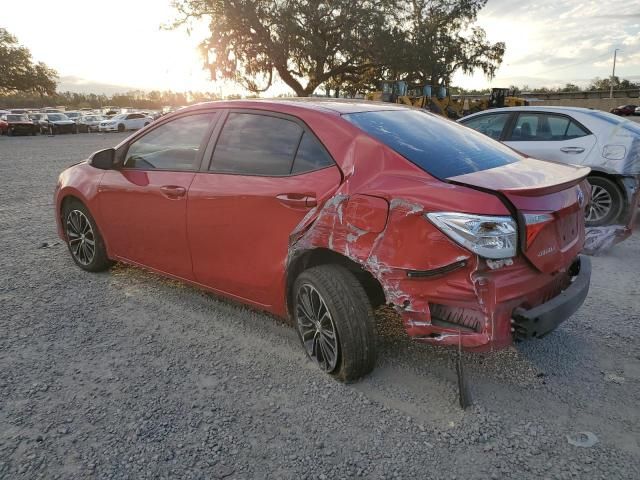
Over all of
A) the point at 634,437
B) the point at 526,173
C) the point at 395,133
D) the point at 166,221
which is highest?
the point at 395,133

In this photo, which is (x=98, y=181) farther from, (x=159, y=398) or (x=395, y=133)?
(x=395, y=133)

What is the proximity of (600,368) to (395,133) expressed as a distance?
1.90 meters

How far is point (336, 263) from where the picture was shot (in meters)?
2.99

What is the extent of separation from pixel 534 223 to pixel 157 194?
8.55ft

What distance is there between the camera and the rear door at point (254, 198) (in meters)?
3.00

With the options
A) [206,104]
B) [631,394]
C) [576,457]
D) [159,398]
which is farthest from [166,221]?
[631,394]

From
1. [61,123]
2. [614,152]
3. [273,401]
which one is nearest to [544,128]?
[614,152]

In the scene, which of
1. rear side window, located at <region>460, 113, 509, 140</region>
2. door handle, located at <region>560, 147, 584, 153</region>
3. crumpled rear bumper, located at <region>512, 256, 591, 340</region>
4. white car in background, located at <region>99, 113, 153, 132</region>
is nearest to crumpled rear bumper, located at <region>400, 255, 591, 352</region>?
crumpled rear bumper, located at <region>512, 256, 591, 340</region>

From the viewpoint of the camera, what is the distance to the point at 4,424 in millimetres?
2637

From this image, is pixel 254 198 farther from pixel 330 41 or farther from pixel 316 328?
pixel 330 41

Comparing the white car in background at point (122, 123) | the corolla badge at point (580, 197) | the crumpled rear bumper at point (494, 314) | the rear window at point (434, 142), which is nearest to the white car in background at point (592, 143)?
the rear window at point (434, 142)

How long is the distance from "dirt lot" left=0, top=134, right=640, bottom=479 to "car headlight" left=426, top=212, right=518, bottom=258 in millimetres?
922

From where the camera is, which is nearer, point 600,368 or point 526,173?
point 526,173

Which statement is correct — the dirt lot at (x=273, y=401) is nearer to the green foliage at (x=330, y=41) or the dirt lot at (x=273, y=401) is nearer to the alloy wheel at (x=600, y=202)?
the alloy wheel at (x=600, y=202)
